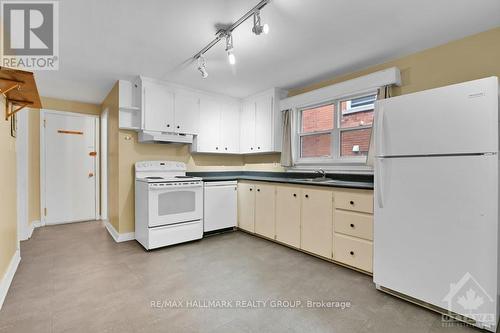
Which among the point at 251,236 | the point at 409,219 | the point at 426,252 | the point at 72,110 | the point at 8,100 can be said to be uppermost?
the point at 72,110

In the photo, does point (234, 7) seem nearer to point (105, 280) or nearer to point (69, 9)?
point (69, 9)

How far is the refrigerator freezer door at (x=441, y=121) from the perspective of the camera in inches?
64.9

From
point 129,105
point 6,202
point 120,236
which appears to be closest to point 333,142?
point 129,105

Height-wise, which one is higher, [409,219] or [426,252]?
[409,219]

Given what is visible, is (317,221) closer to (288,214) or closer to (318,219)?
(318,219)

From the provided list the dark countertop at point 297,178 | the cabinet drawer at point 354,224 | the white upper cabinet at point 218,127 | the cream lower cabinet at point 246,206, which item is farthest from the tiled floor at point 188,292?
the white upper cabinet at point 218,127

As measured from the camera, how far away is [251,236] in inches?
153

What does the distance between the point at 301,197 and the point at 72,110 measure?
468 centimetres

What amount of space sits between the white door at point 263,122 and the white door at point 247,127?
0.36ft

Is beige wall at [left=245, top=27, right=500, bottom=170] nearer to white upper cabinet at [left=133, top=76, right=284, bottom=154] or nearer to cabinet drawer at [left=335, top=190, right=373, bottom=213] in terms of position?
cabinet drawer at [left=335, top=190, right=373, bottom=213]

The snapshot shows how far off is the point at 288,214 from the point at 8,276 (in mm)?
2986

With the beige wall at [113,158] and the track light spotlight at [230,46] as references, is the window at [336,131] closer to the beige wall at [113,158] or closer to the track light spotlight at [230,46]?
the track light spotlight at [230,46]

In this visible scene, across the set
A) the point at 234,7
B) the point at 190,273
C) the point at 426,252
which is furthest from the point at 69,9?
the point at 426,252

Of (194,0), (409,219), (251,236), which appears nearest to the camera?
(194,0)
